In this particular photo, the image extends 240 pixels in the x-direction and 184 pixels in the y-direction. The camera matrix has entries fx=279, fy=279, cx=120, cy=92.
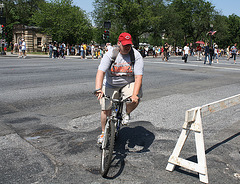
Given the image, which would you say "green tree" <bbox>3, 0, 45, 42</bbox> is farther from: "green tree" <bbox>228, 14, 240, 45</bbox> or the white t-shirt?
the white t-shirt

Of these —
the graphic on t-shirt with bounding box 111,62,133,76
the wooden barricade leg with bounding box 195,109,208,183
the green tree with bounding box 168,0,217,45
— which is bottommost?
the wooden barricade leg with bounding box 195,109,208,183

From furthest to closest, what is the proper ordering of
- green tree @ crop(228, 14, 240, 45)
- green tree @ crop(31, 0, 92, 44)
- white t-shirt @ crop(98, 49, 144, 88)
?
green tree @ crop(228, 14, 240, 45), green tree @ crop(31, 0, 92, 44), white t-shirt @ crop(98, 49, 144, 88)

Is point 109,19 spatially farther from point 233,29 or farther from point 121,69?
point 233,29

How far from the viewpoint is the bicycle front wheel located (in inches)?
124

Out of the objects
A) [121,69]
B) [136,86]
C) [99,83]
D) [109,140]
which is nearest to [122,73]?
[121,69]

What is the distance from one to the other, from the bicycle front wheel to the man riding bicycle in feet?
1.51

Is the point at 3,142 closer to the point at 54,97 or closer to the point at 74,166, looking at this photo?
the point at 74,166

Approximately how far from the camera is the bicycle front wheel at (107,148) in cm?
315

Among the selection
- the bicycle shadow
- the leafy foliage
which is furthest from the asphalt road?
the leafy foliage

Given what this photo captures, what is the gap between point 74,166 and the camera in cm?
343

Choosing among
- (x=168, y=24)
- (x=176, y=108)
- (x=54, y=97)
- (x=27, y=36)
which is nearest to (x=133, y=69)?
(x=176, y=108)

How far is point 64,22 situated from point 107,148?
4896 cm

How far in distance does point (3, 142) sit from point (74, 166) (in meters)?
1.42

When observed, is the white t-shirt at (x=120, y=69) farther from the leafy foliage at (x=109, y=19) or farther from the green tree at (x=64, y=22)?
the green tree at (x=64, y=22)
